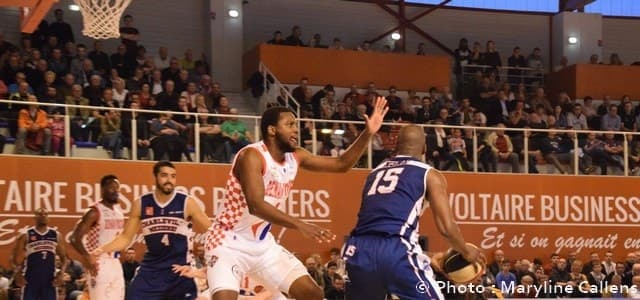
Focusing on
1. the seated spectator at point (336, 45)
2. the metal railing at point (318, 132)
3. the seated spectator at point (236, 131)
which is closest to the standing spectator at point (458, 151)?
the metal railing at point (318, 132)

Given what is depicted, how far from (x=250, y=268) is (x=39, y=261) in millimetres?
7991

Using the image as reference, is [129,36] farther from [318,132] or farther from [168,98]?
[318,132]

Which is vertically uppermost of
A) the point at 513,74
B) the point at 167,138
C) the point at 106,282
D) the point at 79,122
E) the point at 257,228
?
the point at 513,74

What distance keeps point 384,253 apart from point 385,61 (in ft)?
68.8

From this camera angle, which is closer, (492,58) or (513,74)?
(492,58)

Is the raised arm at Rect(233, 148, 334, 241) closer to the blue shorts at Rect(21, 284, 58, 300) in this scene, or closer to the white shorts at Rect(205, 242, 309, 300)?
the white shorts at Rect(205, 242, 309, 300)

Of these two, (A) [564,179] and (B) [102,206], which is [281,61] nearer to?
(A) [564,179]

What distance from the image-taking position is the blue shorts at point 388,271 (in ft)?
24.7

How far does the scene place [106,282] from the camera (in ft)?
41.6

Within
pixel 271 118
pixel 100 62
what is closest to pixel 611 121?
pixel 100 62

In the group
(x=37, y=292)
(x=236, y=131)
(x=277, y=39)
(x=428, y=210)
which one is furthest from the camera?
(x=277, y=39)

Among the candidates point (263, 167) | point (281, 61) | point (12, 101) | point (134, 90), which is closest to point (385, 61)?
point (281, 61)

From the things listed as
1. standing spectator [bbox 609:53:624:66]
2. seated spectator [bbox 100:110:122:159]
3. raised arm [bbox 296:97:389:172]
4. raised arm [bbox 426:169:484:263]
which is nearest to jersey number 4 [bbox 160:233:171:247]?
raised arm [bbox 296:97:389:172]

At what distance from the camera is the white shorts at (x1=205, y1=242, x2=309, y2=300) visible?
8.20m
